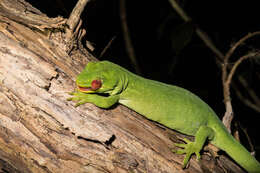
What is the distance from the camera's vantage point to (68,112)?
2.42 meters

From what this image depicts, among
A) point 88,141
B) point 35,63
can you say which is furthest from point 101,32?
point 88,141

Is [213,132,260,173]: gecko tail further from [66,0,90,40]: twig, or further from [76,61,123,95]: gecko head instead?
[66,0,90,40]: twig

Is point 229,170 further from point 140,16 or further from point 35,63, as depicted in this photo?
point 140,16

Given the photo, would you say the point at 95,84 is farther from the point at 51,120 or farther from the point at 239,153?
the point at 239,153

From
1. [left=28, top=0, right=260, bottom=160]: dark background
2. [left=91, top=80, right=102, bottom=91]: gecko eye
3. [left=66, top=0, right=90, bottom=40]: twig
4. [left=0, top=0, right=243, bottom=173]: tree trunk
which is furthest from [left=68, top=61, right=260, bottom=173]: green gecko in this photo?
[left=28, top=0, right=260, bottom=160]: dark background

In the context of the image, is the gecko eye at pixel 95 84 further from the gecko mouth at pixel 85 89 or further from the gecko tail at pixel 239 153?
the gecko tail at pixel 239 153

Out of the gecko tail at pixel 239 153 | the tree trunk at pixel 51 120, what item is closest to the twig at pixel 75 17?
Result: the tree trunk at pixel 51 120

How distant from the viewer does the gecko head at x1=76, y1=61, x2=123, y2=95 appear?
2.62 meters

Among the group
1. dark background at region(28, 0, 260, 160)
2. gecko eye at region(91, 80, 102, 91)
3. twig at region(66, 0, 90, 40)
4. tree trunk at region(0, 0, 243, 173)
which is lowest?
tree trunk at region(0, 0, 243, 173)

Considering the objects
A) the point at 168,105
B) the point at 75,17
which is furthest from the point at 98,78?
the point at 168,105

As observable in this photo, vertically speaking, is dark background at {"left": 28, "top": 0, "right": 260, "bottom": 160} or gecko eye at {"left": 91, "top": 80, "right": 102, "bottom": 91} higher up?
dark background at {"left": 28, "top": 0, "right": 260, "bottom": 160}

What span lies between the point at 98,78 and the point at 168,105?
3.77 ft

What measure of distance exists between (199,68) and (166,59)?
112 centimetres

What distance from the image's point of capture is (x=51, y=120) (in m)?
2.34
